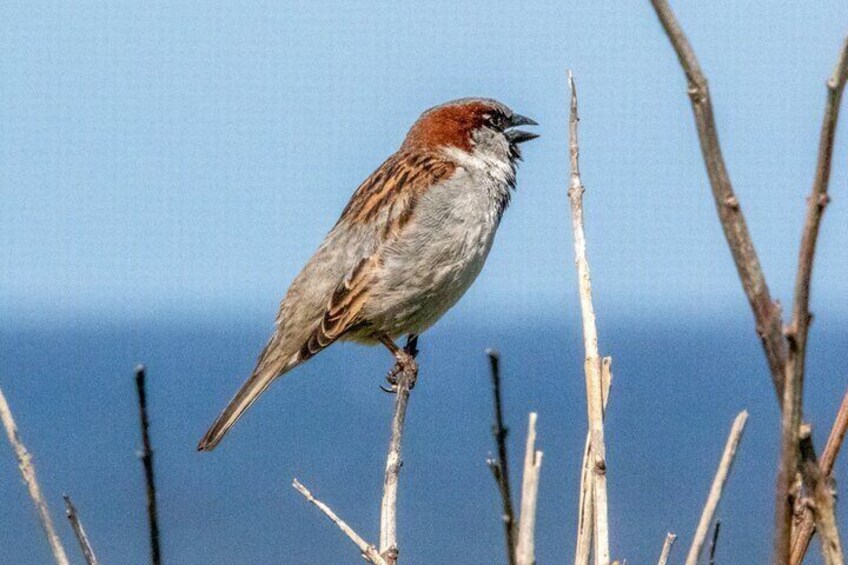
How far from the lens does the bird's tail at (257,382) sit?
15.9 feet

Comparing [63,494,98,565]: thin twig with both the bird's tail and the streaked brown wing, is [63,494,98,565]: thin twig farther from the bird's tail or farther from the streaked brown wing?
the streaked brown wing

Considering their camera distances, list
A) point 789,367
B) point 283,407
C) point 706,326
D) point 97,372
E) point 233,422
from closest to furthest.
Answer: point 789,367
point 233,422
point 283,407
point 97,372
point 706,326

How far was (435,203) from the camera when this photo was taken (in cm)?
521

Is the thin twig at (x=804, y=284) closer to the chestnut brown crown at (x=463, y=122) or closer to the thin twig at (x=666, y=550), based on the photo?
the thin twig at (x=666, y=550)

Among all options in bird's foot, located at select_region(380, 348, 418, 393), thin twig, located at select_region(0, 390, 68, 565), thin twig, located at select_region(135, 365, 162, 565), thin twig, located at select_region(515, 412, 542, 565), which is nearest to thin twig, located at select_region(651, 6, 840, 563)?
thin twig, located at select_region(515, 412, 542, 565)

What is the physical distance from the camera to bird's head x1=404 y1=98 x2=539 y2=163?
5617 mm

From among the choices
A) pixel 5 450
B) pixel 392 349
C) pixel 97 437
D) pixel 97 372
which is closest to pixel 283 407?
pixel 97 372

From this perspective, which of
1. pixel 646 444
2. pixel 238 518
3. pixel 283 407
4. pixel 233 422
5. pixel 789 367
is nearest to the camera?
pixel 789 367

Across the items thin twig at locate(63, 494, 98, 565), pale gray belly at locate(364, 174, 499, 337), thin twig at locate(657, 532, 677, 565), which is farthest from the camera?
pale gray belly at locate(364, 174, 499, 337)

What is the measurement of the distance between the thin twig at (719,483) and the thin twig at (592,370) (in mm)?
161

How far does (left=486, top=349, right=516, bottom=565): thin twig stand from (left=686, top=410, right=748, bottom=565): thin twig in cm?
31

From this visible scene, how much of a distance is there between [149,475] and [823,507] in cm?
75

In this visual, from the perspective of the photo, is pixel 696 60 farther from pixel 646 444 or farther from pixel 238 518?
pixel 646 444

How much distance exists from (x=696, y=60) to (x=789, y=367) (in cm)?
32
